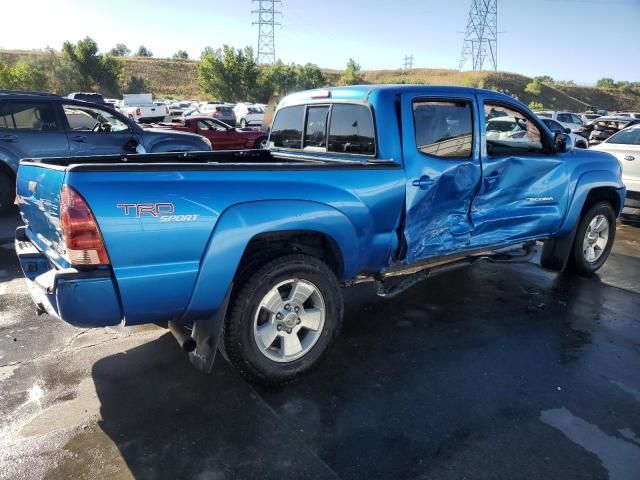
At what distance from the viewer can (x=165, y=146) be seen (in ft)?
32.1

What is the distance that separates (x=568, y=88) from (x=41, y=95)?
10366 cm

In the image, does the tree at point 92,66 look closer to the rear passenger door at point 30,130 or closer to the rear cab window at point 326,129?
the rear passenger door at point 30,130

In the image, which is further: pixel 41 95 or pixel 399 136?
pixel 41 95

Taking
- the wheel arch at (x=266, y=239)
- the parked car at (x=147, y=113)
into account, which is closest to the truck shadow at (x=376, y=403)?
the wheel arch at (x=266, y=239)

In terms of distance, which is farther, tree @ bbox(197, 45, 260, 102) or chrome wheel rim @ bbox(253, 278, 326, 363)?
tree @ bbox(197, 45, 260, 102)

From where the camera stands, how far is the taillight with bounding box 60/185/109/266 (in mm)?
2414

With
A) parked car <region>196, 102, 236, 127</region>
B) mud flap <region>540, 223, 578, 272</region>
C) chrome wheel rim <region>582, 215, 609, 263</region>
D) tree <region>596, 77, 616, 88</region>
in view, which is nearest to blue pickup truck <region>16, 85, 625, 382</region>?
mud flap <region>540, 223, 578, 272</region>

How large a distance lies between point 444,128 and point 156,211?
2.48 meters

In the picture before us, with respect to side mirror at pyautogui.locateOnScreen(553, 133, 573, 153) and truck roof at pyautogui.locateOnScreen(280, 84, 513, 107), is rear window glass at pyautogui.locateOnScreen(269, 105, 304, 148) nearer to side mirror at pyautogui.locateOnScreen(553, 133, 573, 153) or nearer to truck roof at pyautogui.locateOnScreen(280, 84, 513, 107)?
truck roof at pyautogui.locateOnScreen(280, 84, 513, 107)

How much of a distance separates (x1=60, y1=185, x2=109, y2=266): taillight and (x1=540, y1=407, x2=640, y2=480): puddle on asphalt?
8.99 feet

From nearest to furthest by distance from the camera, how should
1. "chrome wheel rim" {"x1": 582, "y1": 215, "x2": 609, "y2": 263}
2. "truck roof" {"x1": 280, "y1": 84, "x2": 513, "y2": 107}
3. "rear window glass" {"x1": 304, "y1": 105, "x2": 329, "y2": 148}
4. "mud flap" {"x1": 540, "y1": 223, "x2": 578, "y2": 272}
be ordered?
"truck roof" {"x1": 280, "y1": 84, "x2": 513, "y2": 107} → "rear window glass" {"x1": 304, "y1": 105, "x2": 329, "y2": 148} → "mud flap" {"x1": 540, "y1": 223, "x2": 578, "y2": 272} → "chrome wheel rim" {"x1": 582, "y1": 215, "x2": 609, "y2": 263}

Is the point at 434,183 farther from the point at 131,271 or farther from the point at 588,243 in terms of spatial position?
the point at 588,243

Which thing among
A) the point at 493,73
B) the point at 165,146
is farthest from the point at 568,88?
the point at 165,146

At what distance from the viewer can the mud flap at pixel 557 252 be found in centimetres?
540
